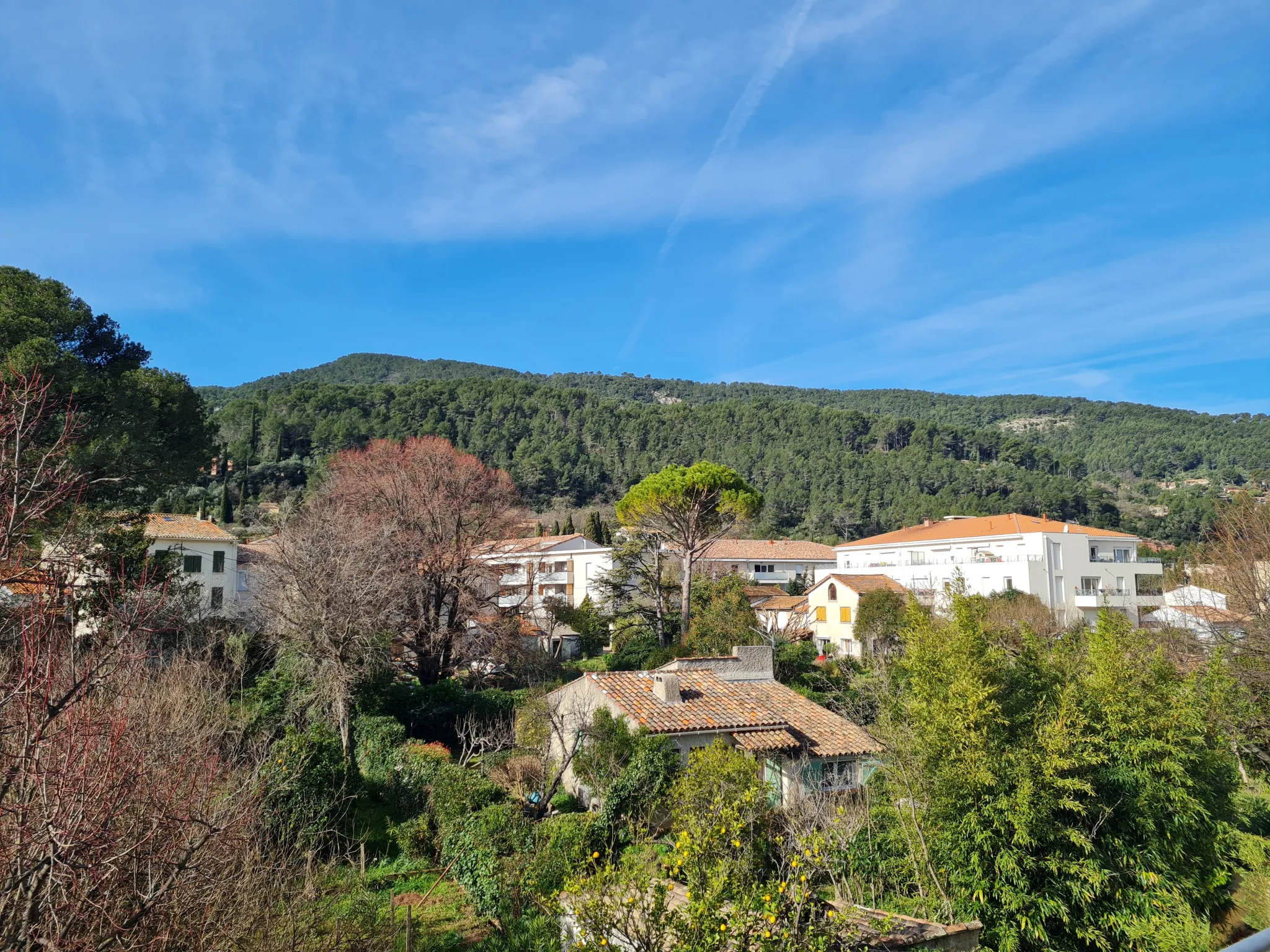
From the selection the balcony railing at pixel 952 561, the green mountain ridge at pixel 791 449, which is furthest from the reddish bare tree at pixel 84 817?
the green mountain ridge at pixel 791 449

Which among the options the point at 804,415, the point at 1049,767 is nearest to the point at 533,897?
the point at 1049,767

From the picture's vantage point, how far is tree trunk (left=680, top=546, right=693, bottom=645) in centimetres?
3794

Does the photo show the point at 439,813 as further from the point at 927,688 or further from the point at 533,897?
the point at 927,688

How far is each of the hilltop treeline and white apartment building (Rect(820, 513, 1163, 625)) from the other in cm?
2323

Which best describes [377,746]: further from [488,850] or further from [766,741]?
[766,741]

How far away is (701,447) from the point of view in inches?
4355

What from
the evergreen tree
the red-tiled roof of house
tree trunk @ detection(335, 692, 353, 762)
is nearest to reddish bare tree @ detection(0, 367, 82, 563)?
tree trunk @ detection(335, 692, 353, 762)

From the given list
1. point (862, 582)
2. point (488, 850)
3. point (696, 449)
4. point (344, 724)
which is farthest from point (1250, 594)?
point (696, 449)

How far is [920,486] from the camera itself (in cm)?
9106

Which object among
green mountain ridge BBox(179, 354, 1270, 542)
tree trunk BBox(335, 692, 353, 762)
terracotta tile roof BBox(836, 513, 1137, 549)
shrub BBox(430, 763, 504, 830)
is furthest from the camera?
green mountain ridge BBox(179, 354, 1270, 542)

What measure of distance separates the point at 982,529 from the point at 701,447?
6036 centimetres

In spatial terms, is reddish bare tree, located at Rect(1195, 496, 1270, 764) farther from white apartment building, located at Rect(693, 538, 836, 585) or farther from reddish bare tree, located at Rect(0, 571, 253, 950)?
white apartment building, located at Rect(693, 538, 836, 585)

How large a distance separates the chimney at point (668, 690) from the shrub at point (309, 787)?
801 centimetres

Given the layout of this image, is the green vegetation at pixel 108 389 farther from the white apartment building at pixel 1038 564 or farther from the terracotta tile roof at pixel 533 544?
the white apartment building at pixel 1038 564
